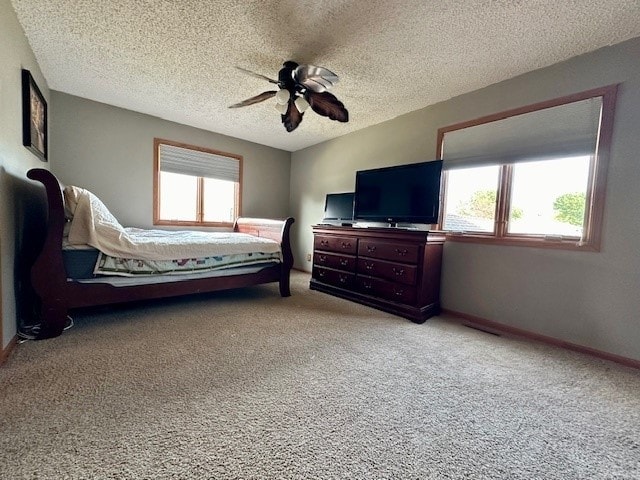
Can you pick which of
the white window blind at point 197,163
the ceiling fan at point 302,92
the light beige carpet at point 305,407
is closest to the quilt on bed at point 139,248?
the light beige carpet at point 305,407

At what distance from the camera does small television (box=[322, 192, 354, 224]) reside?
12.2ft

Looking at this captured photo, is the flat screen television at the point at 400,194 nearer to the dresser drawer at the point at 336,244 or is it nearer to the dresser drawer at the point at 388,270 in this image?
the dresser drawer at the point at 336,244

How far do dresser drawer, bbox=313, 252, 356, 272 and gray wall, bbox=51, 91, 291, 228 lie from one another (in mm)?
2478

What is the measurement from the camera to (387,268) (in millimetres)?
2746

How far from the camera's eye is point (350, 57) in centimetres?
219

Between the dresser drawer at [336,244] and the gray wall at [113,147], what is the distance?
236 cm

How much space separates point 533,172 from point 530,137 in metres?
0.30

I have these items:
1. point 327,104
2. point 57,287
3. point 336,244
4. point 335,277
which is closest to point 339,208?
point 336,244

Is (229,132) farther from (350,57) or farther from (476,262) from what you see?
(476,262)

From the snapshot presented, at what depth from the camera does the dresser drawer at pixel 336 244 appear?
10.2 ft

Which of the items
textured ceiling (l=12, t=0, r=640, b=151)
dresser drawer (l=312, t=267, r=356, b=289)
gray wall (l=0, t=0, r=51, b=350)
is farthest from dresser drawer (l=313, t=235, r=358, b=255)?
gray wall (l=0, t=0, r=51, b=350)

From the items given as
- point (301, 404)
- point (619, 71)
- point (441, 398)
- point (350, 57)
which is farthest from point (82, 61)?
point (619, 71)

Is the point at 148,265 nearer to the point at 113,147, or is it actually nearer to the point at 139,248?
the point at 139,248

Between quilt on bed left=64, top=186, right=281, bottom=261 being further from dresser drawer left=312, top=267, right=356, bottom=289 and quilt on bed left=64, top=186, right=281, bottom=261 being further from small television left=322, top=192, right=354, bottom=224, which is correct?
small television left=322, top=192, right=354, bottom=224
